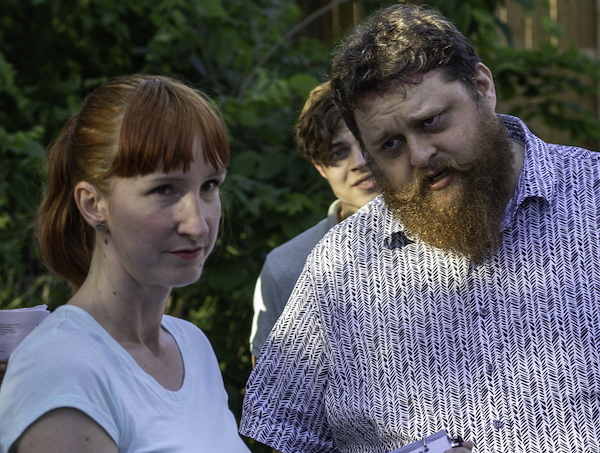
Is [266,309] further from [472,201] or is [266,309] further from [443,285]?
[472,201]

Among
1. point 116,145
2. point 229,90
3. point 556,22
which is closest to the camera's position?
point 116,145

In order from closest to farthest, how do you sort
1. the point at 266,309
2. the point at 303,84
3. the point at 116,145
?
the point at 116,145
the point at 266,309
the point at 303,84

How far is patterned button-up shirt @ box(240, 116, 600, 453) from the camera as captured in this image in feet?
5.70

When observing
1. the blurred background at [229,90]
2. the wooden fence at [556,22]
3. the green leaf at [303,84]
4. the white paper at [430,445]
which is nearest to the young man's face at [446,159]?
the white paper at [430,445]

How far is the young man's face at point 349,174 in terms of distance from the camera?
2.78m

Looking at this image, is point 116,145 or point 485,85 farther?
point 485,85

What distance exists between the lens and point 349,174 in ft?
9.26

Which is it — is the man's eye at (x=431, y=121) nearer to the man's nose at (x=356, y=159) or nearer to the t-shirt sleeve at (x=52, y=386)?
the man's nose at (x=356, y=159)

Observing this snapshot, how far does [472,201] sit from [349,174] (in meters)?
1.01

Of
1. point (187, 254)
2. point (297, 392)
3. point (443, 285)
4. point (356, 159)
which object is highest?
point (187, 254)

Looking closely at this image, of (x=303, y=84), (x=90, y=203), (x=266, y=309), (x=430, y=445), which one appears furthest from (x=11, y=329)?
(x=303, y=84)

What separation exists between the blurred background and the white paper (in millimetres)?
1614

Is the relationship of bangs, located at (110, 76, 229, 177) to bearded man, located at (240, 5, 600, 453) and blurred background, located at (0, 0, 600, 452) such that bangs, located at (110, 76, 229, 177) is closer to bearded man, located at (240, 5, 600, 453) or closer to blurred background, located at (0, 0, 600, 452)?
bearded man, located at (240, 5, 600, 453)

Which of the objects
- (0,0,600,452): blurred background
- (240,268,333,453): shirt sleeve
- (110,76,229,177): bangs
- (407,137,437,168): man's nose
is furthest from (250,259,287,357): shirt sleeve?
(110,76,229,177): bangs
